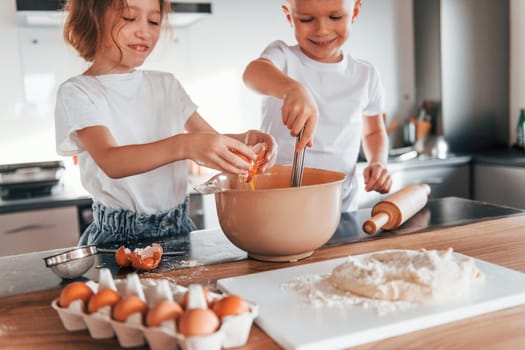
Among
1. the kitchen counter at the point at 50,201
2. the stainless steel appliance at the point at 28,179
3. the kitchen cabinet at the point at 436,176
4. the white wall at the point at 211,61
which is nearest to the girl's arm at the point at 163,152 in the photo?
the kitchen counter at the point at 50,201

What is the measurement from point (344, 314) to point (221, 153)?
365mm

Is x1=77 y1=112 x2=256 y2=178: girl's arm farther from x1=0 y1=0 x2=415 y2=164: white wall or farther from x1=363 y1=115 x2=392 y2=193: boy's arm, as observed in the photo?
x1=0 y1=0 x2=415 y2=164: white wall

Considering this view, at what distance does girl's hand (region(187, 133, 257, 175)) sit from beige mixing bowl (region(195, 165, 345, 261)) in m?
0.05

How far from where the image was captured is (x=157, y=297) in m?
0.64

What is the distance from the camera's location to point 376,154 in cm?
165

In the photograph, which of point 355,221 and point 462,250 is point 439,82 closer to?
point 355,221

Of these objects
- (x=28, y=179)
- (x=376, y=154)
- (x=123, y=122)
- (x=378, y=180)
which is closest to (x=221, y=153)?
(x=123, y=122)

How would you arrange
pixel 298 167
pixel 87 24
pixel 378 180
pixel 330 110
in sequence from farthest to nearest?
pixel 330 110
pixel 378 180
pixel 87 24
pixel 298 167

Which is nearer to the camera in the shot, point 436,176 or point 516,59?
point 436,176

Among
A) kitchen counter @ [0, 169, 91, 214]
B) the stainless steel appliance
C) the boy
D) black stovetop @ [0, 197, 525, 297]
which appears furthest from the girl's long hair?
the stainless steel appliance

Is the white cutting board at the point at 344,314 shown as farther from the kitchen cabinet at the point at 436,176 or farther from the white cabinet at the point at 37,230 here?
the kitchen cabinet at the point at 436,176

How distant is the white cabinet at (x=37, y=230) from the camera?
2.21 metres

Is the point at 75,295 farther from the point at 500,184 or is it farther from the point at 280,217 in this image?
the point at 500,184

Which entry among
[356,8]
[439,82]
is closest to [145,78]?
[356,8]
